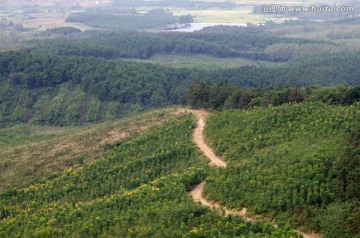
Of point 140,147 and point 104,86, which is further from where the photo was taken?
point 104,86

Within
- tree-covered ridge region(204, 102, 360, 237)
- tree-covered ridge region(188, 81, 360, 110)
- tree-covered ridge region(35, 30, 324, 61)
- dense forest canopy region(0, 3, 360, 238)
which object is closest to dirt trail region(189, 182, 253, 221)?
dense forest canopy region(0, 3, 360, 238)

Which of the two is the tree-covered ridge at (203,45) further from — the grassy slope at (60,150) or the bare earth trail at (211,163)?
the bare earth trail at (211,163)

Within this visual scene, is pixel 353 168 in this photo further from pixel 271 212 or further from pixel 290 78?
pixel 290 78

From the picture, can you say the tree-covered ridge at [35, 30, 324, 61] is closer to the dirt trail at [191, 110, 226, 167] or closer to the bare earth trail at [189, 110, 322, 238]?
the dirt trail at [191, 110, 226, 167]

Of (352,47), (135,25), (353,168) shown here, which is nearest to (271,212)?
(353,168)

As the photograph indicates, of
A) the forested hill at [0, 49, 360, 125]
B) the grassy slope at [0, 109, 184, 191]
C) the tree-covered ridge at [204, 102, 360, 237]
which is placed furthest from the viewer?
the forested hill at [0, 49, 360, 125]

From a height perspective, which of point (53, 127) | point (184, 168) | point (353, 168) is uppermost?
point (353, 168)
